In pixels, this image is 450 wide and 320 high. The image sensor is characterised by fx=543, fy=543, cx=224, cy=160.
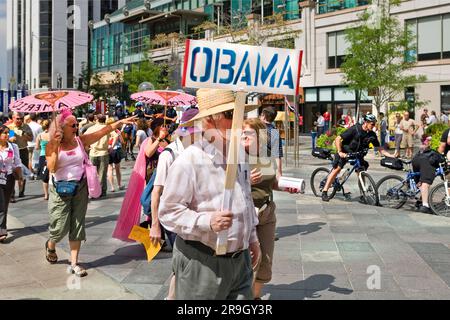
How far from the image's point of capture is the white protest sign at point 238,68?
9.87 ft

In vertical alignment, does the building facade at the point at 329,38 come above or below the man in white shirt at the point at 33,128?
above

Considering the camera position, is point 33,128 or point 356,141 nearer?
point 356,141

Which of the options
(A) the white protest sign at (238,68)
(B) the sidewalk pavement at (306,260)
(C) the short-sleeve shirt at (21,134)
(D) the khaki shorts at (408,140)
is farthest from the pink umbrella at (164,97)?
(D) the khaki shorts at (408,140)

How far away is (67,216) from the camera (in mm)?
5910

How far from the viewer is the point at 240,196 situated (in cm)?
301

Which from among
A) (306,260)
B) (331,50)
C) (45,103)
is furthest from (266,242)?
(331,50)

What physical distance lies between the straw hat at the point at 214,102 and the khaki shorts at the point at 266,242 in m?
1.71

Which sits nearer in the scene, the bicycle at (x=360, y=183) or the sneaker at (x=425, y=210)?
the sneaker at (x=425, y=210)

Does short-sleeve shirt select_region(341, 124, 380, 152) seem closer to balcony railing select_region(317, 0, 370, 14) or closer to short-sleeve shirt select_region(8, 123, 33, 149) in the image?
short-sleeve shirt select_region(8, 123, 33, 149)

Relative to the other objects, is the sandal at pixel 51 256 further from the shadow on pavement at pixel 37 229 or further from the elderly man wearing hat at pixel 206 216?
the elderly man wearing hat at pixel 206 216

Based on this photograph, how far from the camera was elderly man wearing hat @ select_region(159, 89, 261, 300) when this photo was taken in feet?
9.45

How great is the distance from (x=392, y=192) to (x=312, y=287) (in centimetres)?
512

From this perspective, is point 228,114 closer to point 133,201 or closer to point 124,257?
point 133,201
